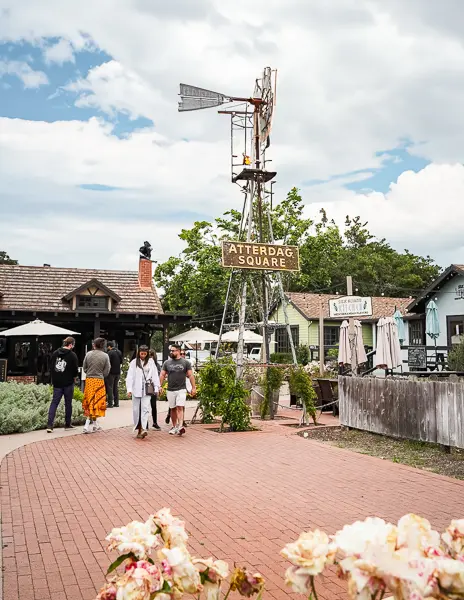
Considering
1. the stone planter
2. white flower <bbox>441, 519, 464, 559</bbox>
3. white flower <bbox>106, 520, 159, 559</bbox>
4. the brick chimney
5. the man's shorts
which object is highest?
the brick chimney

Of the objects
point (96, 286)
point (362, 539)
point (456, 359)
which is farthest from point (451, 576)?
point (96, 286)

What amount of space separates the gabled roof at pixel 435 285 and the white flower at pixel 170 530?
2608 centimetres

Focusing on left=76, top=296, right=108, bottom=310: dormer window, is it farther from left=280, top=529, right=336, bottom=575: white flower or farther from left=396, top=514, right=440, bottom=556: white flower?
left=396, top=514, right=440, bottom=556: white flower

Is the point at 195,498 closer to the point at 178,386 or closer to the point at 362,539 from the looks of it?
the point at 178,386

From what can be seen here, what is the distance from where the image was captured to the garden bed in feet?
31.1

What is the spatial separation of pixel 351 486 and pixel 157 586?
20.8 ft

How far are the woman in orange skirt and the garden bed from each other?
4135 millimetres

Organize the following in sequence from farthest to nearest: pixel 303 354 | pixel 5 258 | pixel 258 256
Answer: pixel 5 258, pixel 303 354, pixel 258 256

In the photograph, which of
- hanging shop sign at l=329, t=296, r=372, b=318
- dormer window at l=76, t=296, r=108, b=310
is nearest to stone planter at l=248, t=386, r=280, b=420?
hanging shop sign at l=329, t=296, r=372, b=318

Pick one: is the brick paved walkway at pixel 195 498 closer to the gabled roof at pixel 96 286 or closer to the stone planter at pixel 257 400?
the stone planter at pixel 257 400

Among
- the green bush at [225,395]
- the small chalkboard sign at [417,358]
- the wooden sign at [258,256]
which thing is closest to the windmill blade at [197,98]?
the wooden sign at [258,256]

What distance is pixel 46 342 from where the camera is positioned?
2802cm

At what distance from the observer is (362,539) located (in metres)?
1.82

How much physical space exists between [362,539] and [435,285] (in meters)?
27.4
